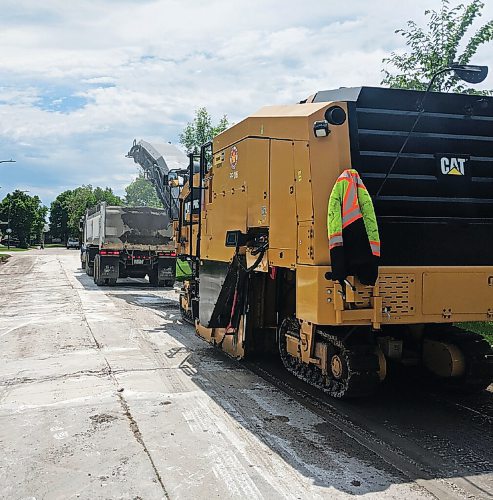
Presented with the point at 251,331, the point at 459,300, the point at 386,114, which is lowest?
the point at 251,331

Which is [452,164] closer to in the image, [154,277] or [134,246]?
[134,246]

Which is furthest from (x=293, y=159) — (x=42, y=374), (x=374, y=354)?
(x=42, y=374)

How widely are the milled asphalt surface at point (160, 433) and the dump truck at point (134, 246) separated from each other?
10.6m

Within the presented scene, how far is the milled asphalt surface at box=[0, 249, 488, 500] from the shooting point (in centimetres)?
446

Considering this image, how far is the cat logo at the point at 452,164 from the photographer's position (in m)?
6.38

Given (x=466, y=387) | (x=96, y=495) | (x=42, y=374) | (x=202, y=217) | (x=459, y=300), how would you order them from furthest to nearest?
(x=202, y=217) < (x=42, y=374) < (x=466, y=387) < (x=459, y=300) < (x=96, y=495)

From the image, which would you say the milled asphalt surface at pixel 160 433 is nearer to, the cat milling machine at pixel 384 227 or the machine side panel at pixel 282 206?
the cat milling machine at pixel 384 227

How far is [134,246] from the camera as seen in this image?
20797 mm

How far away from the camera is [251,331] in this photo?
26.9 ft

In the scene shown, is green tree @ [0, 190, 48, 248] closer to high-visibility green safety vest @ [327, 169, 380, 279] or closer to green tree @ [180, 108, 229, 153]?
green tree @ [180, 108, 229, 153]

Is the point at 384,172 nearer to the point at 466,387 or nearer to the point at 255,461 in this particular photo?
the point at 466,387

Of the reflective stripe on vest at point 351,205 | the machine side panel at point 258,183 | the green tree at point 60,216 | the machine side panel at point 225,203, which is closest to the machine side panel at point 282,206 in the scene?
the machine side panel at point 258,183

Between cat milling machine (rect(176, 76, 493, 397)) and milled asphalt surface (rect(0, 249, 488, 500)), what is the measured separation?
0.90 m

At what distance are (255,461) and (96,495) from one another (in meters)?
1.23
